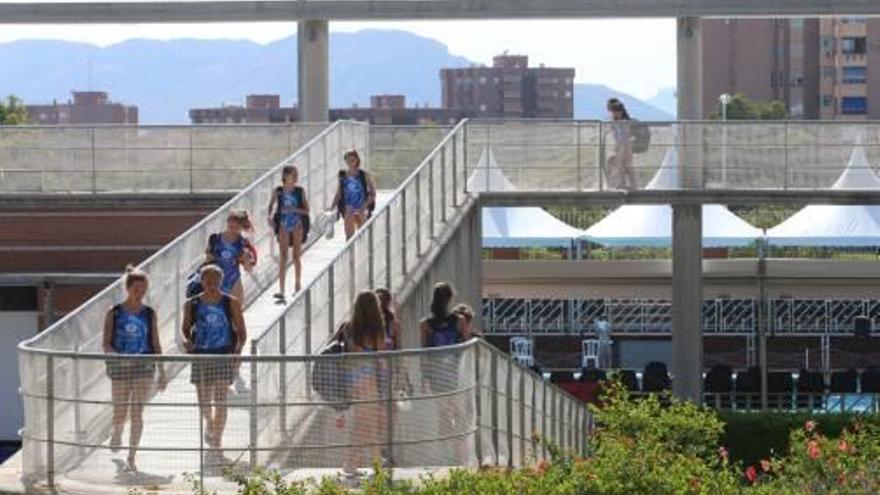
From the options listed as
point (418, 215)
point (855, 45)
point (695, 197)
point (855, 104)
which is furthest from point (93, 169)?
point (855, 104)

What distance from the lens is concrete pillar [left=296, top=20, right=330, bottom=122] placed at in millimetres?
37625

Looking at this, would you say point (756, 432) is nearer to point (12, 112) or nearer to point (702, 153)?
point (702, 153)

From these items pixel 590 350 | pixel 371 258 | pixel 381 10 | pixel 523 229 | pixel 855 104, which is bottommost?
pixel 590 350

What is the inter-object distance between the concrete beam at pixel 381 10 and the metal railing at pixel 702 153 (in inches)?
117

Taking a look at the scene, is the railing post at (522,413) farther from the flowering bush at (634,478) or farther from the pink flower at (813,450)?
the pink flower at (813,450)

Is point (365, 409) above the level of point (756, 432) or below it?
above

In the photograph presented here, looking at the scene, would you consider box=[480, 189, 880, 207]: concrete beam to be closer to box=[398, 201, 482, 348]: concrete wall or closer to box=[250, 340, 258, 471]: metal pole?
box=[398, 201, 482, 348]: concrete wall

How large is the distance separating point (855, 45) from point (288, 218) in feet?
463

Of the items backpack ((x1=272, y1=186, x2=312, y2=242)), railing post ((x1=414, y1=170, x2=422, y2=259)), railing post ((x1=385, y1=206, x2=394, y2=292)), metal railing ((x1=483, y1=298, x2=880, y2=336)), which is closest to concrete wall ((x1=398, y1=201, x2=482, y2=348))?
railing post ((x1=414, y1=170, x2=422, y2=259))

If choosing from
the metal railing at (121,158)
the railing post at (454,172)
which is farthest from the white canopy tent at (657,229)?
the railing post at (454,172)

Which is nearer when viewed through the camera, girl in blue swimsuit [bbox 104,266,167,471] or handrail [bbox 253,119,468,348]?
girl in blue swimsuit [bbox 104,266,167,471]

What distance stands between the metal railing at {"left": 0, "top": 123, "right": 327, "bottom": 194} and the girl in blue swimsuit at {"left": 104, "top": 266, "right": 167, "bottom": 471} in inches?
723

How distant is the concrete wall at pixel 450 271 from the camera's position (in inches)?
948

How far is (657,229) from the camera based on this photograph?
135 ft
